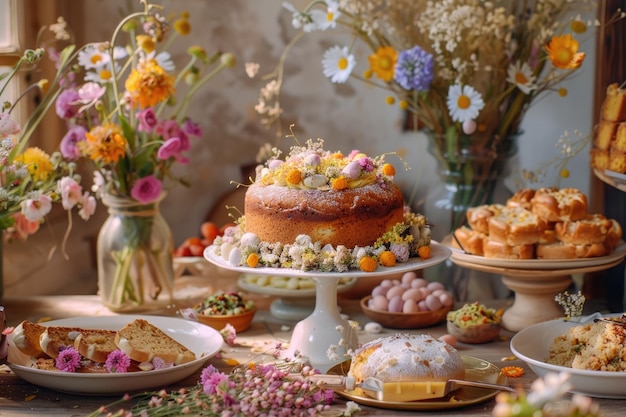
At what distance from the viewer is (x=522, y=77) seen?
96.1 inches

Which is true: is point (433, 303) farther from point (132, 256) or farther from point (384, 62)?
point (132, 256)

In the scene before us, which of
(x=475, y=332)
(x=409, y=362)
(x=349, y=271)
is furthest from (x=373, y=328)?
(x=409, y=362)

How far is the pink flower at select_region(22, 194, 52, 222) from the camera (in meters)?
2.05

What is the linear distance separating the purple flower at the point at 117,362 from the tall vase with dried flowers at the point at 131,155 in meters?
0.64

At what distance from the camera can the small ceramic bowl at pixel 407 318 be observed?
222 centimetres

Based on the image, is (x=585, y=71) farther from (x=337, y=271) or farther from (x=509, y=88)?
(x=337, y=271)

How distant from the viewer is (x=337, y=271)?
1781mm

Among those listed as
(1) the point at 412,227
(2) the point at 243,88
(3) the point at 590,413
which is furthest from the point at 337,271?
(2) the point at 243,88

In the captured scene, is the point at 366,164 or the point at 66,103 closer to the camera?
the point at 366,164

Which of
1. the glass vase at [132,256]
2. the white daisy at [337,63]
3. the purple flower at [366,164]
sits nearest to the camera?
the purple flower at [366,164]

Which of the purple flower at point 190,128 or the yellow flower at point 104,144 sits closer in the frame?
the yellow flower at point 104,144

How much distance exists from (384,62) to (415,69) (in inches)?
3.6

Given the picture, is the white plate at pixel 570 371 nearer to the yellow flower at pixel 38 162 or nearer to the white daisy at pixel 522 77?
the white daisy at pixel 522 77

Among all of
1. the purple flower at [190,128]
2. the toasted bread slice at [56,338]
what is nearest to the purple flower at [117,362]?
the toasted bread slice at [56,338]
